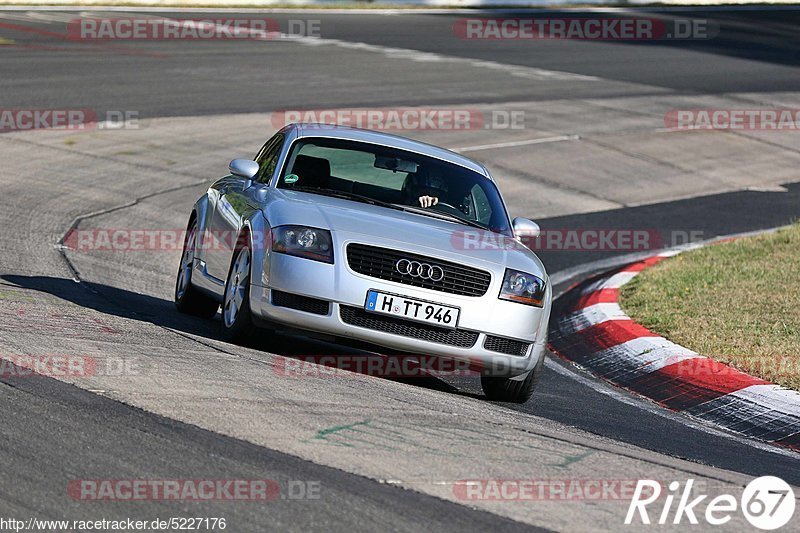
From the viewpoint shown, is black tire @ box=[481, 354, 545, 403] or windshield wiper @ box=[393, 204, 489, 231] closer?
black tire @ box=[481, 354, 545, 403]

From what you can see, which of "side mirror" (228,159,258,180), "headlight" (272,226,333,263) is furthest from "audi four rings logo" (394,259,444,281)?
"side mirror" (228,159,258,180)

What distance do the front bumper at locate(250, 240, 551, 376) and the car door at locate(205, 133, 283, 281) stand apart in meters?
0.88

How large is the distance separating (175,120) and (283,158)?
10.2 m

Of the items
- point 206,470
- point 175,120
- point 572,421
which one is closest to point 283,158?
point 572,421

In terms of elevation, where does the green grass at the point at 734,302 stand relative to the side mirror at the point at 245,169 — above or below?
below

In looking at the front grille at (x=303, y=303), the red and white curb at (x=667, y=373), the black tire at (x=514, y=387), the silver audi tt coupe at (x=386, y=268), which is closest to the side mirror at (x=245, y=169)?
the silver audi tt coupe at (x=386, y=268)

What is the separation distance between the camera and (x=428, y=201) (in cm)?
839

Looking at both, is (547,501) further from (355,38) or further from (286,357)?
(355,38)

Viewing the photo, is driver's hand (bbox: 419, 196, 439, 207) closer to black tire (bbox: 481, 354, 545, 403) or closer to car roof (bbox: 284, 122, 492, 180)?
car roof (bbox: 284, 122, 492, 180)

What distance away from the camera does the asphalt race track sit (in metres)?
5.02

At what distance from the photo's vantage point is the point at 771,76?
28.0 meters

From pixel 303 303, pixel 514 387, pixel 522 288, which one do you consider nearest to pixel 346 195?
pixel 303 303

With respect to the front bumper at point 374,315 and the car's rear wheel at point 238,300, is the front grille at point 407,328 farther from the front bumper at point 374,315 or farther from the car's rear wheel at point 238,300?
the car's rear wheel at point 238,300

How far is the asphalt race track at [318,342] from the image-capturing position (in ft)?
16.5
